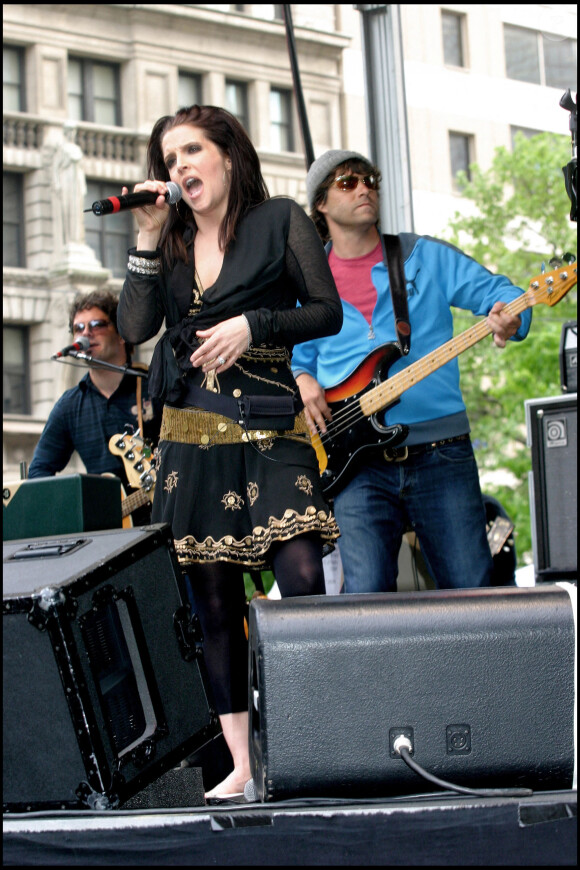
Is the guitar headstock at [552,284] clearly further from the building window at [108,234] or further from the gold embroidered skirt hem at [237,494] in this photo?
the building window at [108,234]

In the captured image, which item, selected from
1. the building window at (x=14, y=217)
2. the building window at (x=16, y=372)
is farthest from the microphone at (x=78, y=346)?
the building window at (x=14, y=217)

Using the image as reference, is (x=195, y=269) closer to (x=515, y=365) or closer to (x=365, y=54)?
(x=365, y=54)

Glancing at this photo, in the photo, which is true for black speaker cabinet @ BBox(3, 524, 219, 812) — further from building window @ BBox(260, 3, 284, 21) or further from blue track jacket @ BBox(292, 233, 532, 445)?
building window @ BBox(260, 3, 284, 21)

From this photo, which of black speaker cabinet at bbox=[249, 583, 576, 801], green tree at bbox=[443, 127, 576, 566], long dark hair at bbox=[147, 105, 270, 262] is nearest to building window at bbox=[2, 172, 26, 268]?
green tree at bbox=[443, 127, 576, 566]

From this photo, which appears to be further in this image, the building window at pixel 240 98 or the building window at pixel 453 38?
the building window at pixel 453 38

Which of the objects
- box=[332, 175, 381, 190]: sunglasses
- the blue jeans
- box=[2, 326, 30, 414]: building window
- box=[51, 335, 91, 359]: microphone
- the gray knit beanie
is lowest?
the blue jeans

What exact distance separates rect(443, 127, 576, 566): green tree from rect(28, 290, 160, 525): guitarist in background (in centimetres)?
1543

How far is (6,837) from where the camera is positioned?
78.4 inches

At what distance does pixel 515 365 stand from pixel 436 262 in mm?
16369

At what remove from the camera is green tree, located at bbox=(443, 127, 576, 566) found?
20297 millimetres

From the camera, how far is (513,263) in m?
21.0

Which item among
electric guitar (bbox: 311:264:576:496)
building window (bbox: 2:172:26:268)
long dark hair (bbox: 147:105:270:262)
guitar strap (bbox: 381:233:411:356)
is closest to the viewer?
long dark hair (bbox: 147:105:270:262)

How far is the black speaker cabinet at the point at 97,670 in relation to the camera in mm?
2260

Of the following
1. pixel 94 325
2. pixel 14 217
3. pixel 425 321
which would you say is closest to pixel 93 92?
pixel 14 217
